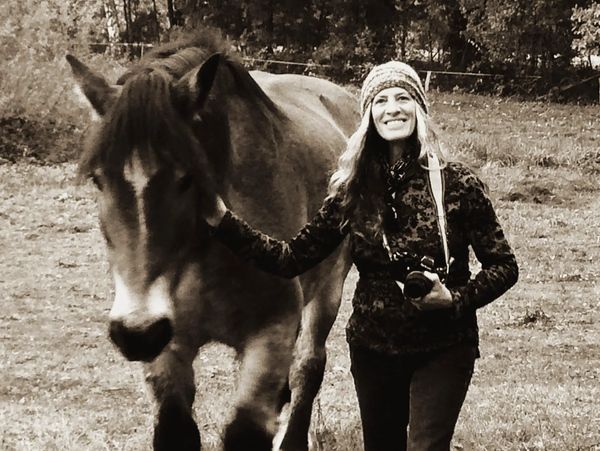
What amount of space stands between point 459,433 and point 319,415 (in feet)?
2.45

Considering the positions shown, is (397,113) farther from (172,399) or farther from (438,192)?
(172,399)

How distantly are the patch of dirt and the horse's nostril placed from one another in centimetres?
1350

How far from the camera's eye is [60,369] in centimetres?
685

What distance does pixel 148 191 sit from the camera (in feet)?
11.0

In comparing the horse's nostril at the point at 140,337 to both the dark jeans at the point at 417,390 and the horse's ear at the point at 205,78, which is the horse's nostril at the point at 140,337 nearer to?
the dark jeans at the point at 417,390

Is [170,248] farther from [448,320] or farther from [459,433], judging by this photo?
[459,433]

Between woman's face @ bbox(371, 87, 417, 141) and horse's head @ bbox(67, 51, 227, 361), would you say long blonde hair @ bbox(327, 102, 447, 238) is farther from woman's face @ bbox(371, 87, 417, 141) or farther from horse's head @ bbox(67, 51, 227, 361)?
horse's head @ bbox(67, 51, 227, 361)

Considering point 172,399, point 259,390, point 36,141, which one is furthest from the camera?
point 36,141

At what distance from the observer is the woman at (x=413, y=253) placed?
328 cm

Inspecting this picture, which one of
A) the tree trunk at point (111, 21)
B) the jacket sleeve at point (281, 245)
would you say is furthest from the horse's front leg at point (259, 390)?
the tree trunk at point (111, 21)

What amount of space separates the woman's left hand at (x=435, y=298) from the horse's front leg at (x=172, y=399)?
56.1 inches

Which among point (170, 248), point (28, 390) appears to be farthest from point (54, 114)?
point (170, 248)

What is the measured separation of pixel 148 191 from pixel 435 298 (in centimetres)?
103

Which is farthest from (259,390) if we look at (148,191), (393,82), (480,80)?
(480,80)
